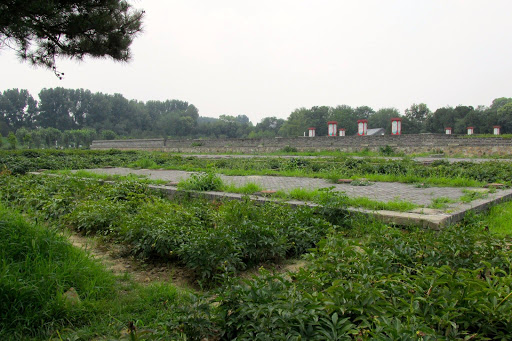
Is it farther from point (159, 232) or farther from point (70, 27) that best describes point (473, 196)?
point (70, 27)

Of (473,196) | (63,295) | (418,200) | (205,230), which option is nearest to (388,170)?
(473,196)

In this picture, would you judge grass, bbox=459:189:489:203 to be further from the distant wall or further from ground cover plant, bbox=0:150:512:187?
the distant wall

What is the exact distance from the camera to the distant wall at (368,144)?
16891 millimetres

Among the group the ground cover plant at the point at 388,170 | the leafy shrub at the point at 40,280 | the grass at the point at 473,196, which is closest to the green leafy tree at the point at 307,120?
the ground cover plant at the point at 388,170

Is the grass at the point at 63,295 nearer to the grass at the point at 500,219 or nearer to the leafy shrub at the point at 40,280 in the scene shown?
the leafy shrub at the point at 40,280

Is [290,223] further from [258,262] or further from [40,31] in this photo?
[40,31]

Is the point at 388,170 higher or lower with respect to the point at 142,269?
higher

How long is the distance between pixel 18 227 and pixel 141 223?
108 cm

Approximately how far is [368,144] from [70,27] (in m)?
17.9

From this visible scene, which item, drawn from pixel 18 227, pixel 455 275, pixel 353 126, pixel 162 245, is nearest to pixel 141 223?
pixel 162 245

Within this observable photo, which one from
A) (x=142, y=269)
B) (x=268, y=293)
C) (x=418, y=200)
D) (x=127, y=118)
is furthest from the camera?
(x=127, y=118)

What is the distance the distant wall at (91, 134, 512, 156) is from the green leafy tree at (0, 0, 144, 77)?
56.0ft

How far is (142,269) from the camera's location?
10.3ft

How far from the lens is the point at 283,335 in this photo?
1448 millimetres
